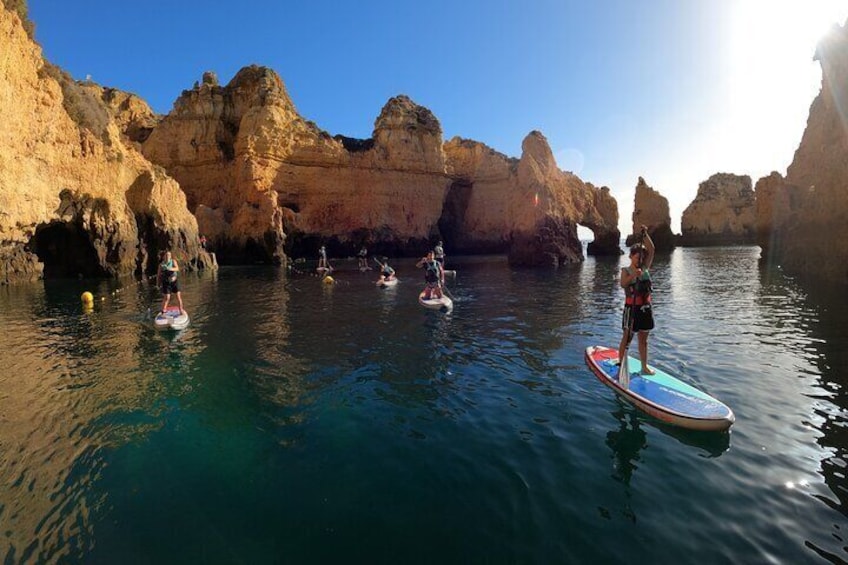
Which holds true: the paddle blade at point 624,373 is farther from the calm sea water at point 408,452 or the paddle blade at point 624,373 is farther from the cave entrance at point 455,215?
the cave entrance at point 455,215

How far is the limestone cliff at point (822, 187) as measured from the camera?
2392cm

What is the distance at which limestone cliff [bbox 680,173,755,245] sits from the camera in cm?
9444

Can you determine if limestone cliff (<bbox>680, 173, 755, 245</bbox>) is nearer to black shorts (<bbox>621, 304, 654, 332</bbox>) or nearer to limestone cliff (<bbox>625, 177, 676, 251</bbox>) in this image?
limestone cliff (<bbox>625, 177, 676, 251</bbox>)

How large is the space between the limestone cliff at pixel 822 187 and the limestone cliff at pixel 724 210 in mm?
71254

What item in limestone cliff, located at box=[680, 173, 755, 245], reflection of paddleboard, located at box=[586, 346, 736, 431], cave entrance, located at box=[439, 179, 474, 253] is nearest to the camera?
reflection of paddleboard, located at box=[586, 346, 736, 431]

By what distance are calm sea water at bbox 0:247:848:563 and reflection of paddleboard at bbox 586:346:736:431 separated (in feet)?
0.73

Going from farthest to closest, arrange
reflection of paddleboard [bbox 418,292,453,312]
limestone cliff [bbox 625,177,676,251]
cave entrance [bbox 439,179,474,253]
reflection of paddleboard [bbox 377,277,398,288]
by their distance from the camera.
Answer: cave entrance [bbox 439,179,474,253]
limestone cliff [bbox 625,177,676,251]
reflection of paddleboard [bbox 377,277,398,288]
reflection of paddleboard [bbox 418,292,453,312]

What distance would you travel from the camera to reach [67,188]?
29156mm

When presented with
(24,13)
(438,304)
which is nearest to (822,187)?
Answer: (438,304)

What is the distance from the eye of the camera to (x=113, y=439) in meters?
6.82

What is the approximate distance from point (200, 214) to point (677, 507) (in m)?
58.6

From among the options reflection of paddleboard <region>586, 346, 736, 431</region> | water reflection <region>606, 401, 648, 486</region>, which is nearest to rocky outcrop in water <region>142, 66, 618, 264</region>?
reflection of paddleboard <region>586, 346, 736, 431</region>

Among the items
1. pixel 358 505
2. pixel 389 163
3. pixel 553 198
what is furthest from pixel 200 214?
pixel 358 505

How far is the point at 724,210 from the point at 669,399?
109 meters
